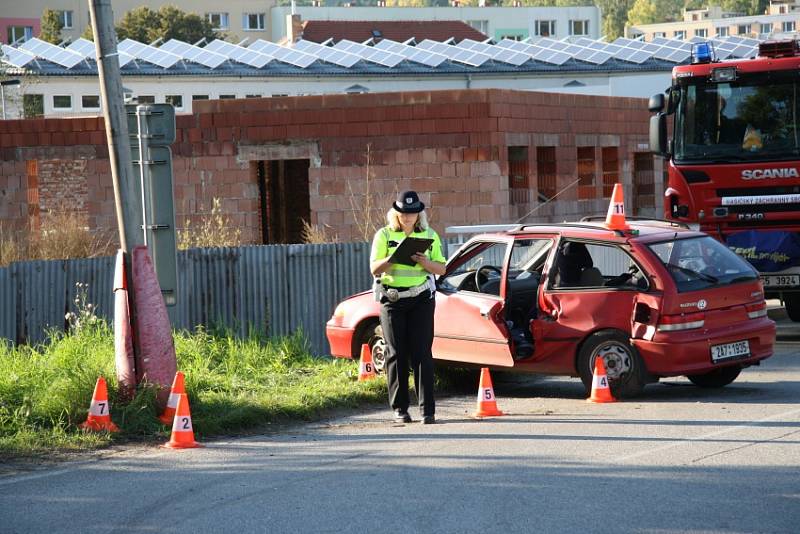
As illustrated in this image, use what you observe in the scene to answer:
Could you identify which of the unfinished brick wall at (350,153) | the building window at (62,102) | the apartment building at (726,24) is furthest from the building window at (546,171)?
the apartment building at (726,24)

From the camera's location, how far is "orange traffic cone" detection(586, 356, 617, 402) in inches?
448

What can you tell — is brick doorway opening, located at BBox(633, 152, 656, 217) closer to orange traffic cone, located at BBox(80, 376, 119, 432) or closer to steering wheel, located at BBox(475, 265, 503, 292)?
steering wheel, located at BBox(475, 265, 503, 292)

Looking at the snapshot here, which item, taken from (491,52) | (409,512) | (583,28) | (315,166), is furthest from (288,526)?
(583,28)

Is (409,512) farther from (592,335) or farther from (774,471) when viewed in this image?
(592,335)

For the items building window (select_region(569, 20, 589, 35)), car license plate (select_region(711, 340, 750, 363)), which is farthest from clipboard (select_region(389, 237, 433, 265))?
building window (select_region(569, 20, 589, 35))

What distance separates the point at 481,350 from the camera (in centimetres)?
1204

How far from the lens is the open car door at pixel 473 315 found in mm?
11914

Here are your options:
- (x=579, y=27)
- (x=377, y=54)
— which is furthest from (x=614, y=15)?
(x=377, y=54)

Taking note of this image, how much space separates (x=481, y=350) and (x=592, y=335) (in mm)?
1031

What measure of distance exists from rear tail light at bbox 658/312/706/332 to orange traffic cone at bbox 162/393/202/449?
403 centimetres

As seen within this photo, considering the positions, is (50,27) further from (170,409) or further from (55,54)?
(170,409)

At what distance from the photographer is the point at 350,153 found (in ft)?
77.8

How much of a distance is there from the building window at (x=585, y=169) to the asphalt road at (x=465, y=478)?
52.4ft

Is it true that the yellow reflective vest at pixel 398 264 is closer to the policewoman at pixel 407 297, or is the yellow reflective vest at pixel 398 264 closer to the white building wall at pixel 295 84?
the policewoman at pixel 407 297
